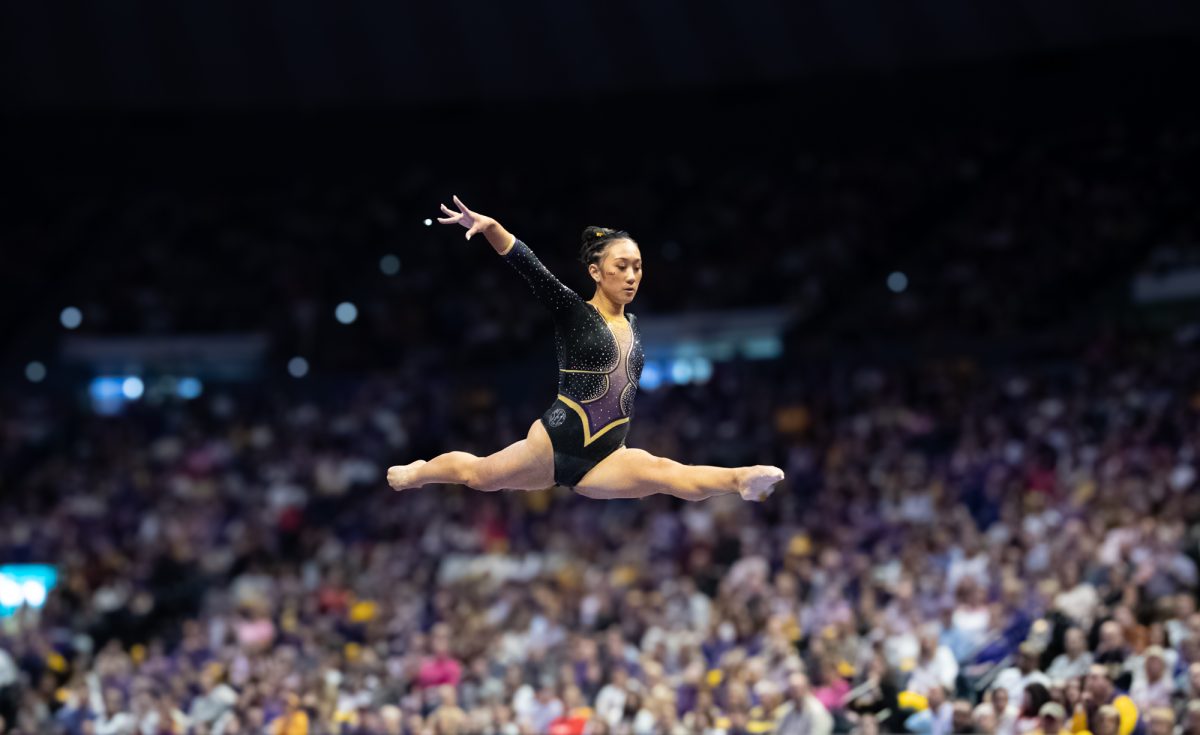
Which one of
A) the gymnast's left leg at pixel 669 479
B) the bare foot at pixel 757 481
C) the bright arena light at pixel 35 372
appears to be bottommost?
the bare foot at pixel 757 481

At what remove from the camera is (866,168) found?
21.5m

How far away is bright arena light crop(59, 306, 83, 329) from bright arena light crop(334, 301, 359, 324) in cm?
399

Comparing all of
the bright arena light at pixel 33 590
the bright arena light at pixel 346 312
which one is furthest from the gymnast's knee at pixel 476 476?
the bright arena light at pixel 346 312

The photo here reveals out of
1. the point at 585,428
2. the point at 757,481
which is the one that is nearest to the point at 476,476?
the point at 585,428

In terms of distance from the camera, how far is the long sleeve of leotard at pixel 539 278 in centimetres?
636

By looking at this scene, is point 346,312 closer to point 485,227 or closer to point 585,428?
point 585,428

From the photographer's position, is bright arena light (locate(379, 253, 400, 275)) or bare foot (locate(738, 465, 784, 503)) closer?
bare foot (locate(738, 465, 784, 503))

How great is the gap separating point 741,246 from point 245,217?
28.0 feet

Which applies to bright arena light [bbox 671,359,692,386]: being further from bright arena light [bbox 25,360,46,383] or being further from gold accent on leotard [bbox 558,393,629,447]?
gold accent on leotard [bbox 558,393,629,447]

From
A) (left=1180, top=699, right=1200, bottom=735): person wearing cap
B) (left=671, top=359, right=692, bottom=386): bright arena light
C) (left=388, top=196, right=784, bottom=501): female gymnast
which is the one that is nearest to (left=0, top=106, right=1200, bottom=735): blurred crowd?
(left=1180, top=699, right=1200, bottom=735): person wearing cap

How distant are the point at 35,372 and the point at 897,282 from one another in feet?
41.2

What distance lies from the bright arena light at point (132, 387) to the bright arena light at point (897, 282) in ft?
36.2

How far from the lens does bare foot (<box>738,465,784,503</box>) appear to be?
19.2 ft

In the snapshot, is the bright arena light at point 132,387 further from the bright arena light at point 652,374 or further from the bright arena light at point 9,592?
the bright arena light at point 652,374
